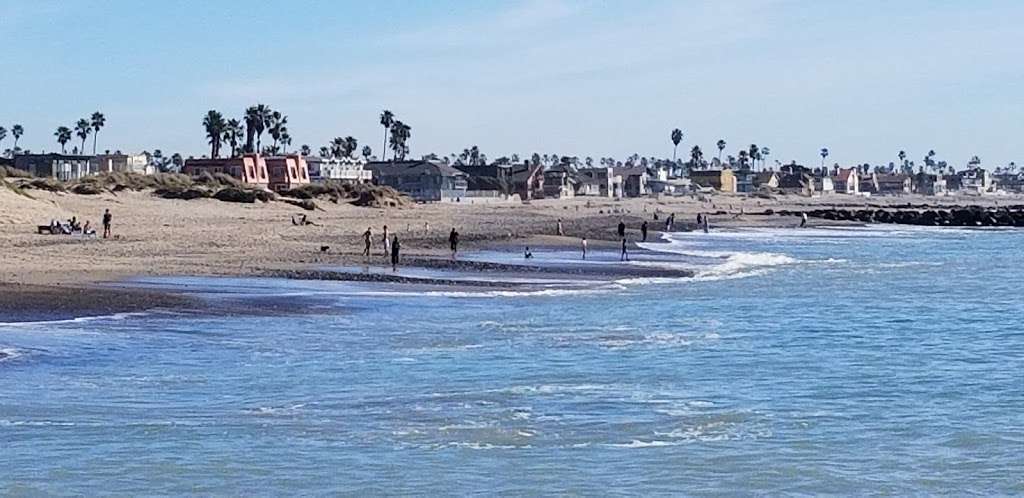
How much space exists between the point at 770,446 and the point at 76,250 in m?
27.5

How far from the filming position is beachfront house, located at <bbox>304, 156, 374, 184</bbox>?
130625 millimetres

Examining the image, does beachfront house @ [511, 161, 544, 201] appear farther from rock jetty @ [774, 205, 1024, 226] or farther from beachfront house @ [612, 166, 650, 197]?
rock jetty @ [774, 205, 1024, 226]

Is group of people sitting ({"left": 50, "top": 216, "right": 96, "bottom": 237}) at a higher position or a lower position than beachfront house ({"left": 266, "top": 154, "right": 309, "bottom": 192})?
lower

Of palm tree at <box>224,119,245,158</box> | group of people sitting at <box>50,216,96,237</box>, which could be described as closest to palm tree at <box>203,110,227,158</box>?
palm tree at <box>224,119,245,158</box>

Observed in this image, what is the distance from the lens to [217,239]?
153ft

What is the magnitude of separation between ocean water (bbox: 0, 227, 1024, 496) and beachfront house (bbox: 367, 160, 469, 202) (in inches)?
3765

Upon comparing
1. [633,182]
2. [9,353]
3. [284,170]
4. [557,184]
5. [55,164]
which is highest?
[55,164]

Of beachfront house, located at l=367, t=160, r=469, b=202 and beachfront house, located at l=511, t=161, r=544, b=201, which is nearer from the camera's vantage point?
beachfront house, located at l=367, t=160, r=469, b=202

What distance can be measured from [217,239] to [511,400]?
32.0m

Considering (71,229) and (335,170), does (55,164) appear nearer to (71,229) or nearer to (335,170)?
(335,170)

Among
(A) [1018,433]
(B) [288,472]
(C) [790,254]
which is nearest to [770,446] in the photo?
(A) [1018,433]

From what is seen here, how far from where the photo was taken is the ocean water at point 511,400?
1230 centimetres

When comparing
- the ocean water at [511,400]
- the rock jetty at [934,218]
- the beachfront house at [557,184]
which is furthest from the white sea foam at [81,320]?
the beachfront house at [557,184]

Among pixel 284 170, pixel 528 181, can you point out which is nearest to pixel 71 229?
pixel 284 170
